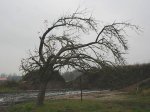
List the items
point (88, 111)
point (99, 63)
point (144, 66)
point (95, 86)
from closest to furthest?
point (88, 111), point (99, 63), point (144, 66), point (95, 86)

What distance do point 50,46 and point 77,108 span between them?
5021 millimetres

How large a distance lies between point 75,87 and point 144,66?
46.6 ft

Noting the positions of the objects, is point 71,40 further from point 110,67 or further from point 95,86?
point 95,86

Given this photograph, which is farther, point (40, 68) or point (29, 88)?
point (29, 88)

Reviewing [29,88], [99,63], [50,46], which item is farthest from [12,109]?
[29,88]

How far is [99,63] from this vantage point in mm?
20359

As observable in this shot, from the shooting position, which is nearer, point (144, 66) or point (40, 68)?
point (40, 68)

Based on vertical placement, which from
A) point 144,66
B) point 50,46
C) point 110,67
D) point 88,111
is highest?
point 144,66

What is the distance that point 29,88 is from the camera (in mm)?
56781

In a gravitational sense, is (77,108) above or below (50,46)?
below

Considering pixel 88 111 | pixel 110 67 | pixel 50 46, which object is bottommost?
pixel 88 111

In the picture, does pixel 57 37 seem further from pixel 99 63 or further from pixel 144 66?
pixel 144 66

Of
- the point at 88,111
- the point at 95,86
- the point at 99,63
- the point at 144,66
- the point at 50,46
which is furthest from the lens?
the point at 95,86

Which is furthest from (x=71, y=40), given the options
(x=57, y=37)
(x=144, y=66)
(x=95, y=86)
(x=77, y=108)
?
(x=95, y=86)
